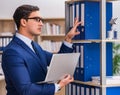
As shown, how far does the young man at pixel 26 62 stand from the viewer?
248 cm

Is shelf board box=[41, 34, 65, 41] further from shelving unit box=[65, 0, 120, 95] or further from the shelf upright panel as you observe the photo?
the shelf upright panel

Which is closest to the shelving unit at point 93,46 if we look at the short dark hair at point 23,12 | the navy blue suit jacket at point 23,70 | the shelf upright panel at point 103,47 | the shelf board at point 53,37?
the shelf upright panel at point 103,47

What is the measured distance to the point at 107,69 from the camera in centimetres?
304

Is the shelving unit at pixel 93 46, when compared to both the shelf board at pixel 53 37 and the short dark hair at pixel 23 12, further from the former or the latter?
the shelf board at pixel 53 37

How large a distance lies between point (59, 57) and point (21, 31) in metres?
0.39

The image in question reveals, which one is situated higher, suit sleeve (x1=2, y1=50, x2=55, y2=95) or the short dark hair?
the short dark hair

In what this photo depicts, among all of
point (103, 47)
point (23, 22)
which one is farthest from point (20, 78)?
point (103, 47)

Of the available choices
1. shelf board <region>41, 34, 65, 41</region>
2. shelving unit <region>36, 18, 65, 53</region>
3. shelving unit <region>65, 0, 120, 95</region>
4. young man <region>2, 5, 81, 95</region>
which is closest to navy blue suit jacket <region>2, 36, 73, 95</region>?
young man <region>2, 5, 81, 95</region>

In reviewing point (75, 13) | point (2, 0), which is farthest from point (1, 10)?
point (75, 13)

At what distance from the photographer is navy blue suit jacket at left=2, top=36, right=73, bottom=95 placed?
2.47 m

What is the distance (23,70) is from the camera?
2.49 metres

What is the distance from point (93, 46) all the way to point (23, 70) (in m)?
0.75

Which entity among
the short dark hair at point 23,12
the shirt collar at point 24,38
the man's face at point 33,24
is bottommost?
the shirt collar at point 24,38

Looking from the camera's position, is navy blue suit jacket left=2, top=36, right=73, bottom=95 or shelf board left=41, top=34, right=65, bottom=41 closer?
navy blue suit jacket left=2, top=36, right=73, bottom=95
